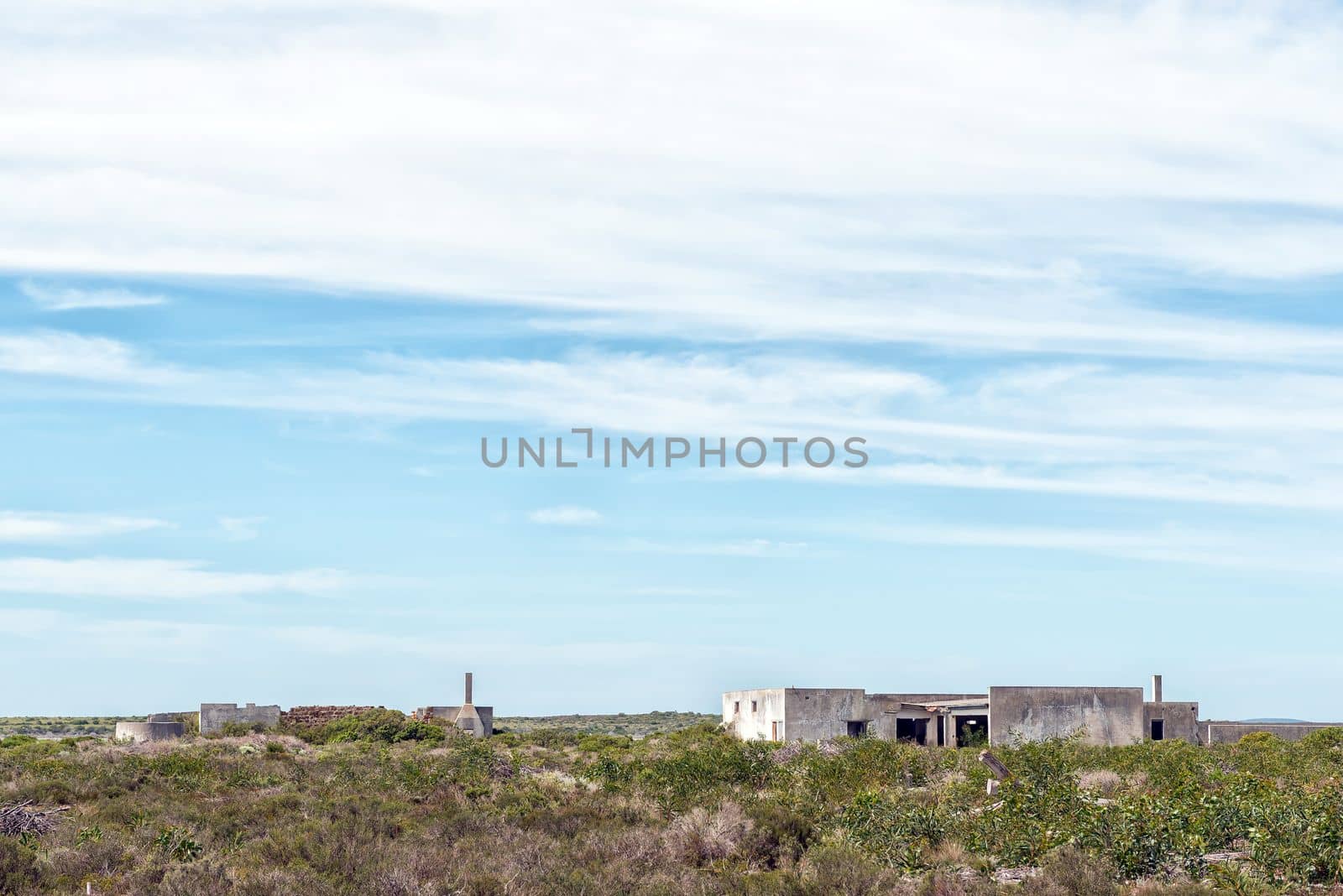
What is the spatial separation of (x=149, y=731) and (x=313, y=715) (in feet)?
31.5

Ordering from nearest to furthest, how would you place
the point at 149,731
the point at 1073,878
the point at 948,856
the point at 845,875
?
the point at 1073,878
the point at 845,875
the point at 948,856
the point at 149,731

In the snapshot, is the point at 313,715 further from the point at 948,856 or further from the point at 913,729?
the point at 948,856

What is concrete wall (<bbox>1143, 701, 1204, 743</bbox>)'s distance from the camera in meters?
57.7

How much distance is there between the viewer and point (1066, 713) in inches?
2125

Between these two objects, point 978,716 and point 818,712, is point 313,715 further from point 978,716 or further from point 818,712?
point 978,716

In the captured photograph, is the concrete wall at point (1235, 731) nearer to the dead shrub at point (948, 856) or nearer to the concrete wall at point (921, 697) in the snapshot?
the concrete wall at point (921, 697)

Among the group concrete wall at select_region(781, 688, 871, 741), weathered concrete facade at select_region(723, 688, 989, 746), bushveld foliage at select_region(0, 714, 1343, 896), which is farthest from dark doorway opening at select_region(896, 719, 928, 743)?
bushveld foliage at select_region(0, 714, 1343, 896)

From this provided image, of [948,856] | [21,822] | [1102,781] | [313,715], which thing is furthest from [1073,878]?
[313,715]

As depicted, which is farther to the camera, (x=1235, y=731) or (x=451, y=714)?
(x=451, y=714)

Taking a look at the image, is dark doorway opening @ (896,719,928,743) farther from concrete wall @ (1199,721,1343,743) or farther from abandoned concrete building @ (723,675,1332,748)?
concrete wall @ (1199,721,1343,743)

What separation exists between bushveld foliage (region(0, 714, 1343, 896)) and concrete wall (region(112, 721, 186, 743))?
23953 mm

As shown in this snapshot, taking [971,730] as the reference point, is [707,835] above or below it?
above

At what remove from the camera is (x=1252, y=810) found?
1922 centimetres

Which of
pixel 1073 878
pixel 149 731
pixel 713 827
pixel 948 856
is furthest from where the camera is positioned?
pixel 149 731
